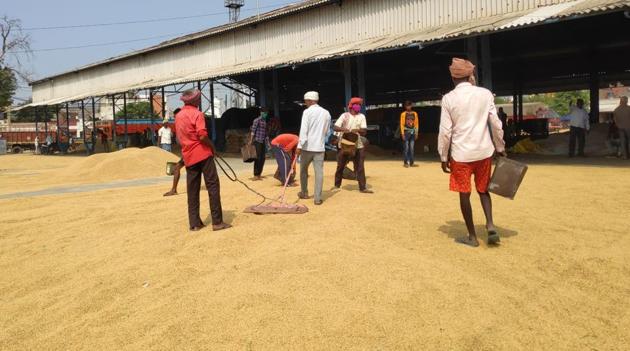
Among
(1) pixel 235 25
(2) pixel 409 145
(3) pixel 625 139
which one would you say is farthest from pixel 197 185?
(1) pixel 235 25

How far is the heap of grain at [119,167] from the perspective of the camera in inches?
516

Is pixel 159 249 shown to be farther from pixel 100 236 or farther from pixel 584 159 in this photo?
pixel 584 159

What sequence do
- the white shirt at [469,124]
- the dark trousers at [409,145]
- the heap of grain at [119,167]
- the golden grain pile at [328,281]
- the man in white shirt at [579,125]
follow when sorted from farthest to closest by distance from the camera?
the heap of grain at [119,167]
the man in white shirt at [579,125]
the dark trousers at [409,145]
the white shirt at [469,124]
the golden grain pile at [328,281]

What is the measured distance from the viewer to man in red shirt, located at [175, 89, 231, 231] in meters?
5.53

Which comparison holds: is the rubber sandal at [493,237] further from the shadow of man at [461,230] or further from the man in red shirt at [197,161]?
the man in red shirt at [197,161]

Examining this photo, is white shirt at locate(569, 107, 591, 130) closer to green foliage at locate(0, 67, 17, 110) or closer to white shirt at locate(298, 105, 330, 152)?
white shirt at locate(298, 105, 330, 152)

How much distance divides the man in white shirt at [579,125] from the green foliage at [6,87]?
36434 mm

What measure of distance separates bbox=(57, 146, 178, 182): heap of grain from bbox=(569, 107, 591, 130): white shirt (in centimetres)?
1088

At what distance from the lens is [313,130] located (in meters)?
6.72

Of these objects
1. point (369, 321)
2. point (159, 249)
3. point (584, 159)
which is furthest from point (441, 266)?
point (584, 159)

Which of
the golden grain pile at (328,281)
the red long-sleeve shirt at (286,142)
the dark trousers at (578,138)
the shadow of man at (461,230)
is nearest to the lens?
the golden grain pile at (328,281)

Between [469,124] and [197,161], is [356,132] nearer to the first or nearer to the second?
[197,161]

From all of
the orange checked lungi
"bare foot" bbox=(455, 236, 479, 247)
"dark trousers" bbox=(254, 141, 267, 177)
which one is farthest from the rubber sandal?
"dark trousers" bbox=(254, 141, 267, 177)

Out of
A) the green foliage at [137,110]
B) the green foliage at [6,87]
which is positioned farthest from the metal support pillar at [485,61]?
the green foliage at [137,110]
